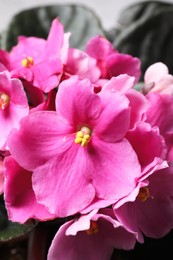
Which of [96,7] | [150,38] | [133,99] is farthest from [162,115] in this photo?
[96,7]

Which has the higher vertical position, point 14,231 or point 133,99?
point 133,99

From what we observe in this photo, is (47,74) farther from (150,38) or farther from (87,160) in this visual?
(150,38)

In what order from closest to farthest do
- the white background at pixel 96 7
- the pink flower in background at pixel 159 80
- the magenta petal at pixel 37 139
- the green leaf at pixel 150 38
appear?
the magenta petal at pixel 37 139 → the pink flower in background at pixel 159 80 → the green leaf at pixel 150 38 → the white background at pixel 96 7

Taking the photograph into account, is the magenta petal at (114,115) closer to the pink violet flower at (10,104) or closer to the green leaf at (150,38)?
the pink violet flower at (10,104)

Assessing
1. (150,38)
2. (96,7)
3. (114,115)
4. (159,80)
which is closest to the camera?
(114,115)

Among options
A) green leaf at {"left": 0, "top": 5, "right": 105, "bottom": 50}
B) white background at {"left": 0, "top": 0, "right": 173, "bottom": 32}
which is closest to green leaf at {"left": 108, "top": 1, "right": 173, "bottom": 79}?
green leaf at {"left": 0, "top": 5, "right": 105, "bottom": 50}

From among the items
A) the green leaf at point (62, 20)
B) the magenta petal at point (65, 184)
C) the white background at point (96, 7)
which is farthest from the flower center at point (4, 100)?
the white background at point (96, 7)

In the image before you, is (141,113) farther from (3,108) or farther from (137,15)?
(137,15)
